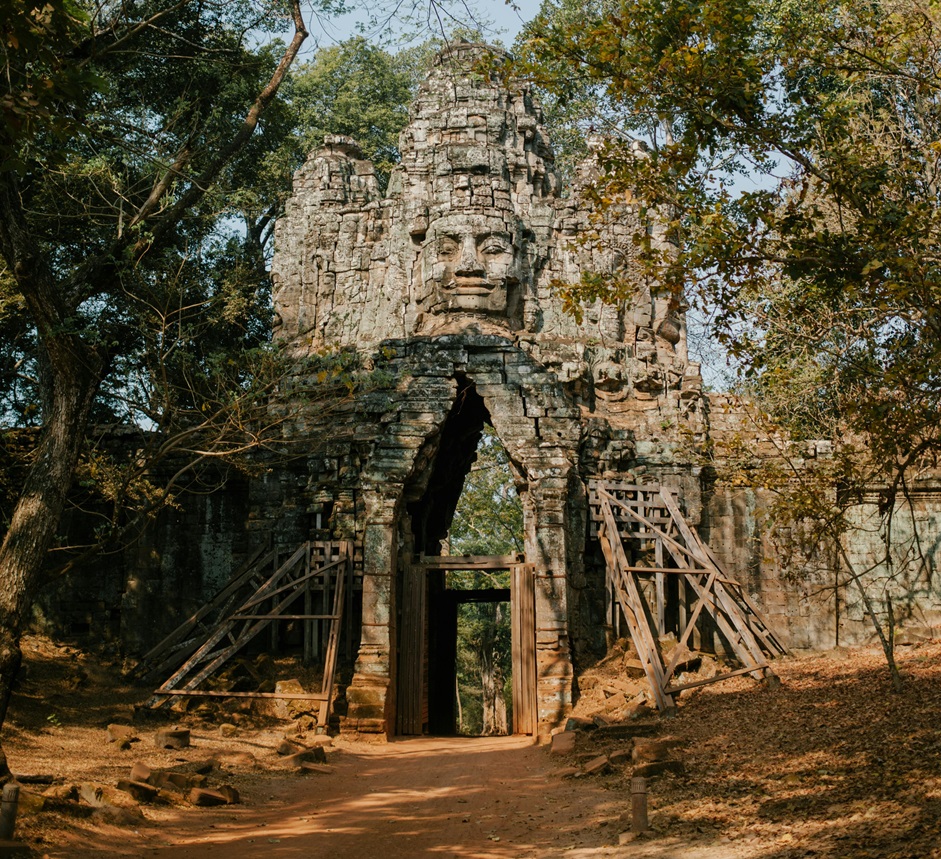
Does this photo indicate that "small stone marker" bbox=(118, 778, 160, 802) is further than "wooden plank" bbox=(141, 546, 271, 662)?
No

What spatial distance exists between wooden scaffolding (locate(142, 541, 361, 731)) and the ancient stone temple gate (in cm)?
54

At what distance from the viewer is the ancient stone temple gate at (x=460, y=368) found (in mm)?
15680

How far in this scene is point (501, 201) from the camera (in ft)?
60.4

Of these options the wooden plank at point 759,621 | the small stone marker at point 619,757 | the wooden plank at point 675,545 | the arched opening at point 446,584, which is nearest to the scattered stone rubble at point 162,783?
the arched opening at point 446,584

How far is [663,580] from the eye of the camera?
16281 millimetres

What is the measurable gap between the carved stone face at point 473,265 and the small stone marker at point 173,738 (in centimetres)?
830

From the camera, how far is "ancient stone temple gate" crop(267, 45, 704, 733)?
15.7 meters

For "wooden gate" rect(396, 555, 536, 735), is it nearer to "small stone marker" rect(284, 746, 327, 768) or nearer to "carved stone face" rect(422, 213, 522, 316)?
"small stone marker" rect(284, 746, 327, 768)

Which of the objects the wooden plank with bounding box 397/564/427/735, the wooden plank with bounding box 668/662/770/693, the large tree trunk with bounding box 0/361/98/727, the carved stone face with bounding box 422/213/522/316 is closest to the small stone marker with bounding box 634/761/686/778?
the wooden plank with bounding box 668/662/770/693

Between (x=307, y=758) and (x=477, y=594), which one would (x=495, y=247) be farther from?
(x=307, y=758)

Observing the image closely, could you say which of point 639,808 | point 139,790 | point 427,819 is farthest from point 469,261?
point 639,808

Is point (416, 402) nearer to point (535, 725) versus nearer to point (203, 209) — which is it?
point (535, 725)

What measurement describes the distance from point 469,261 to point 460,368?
237cm

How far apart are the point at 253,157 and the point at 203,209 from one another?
16.6ft
